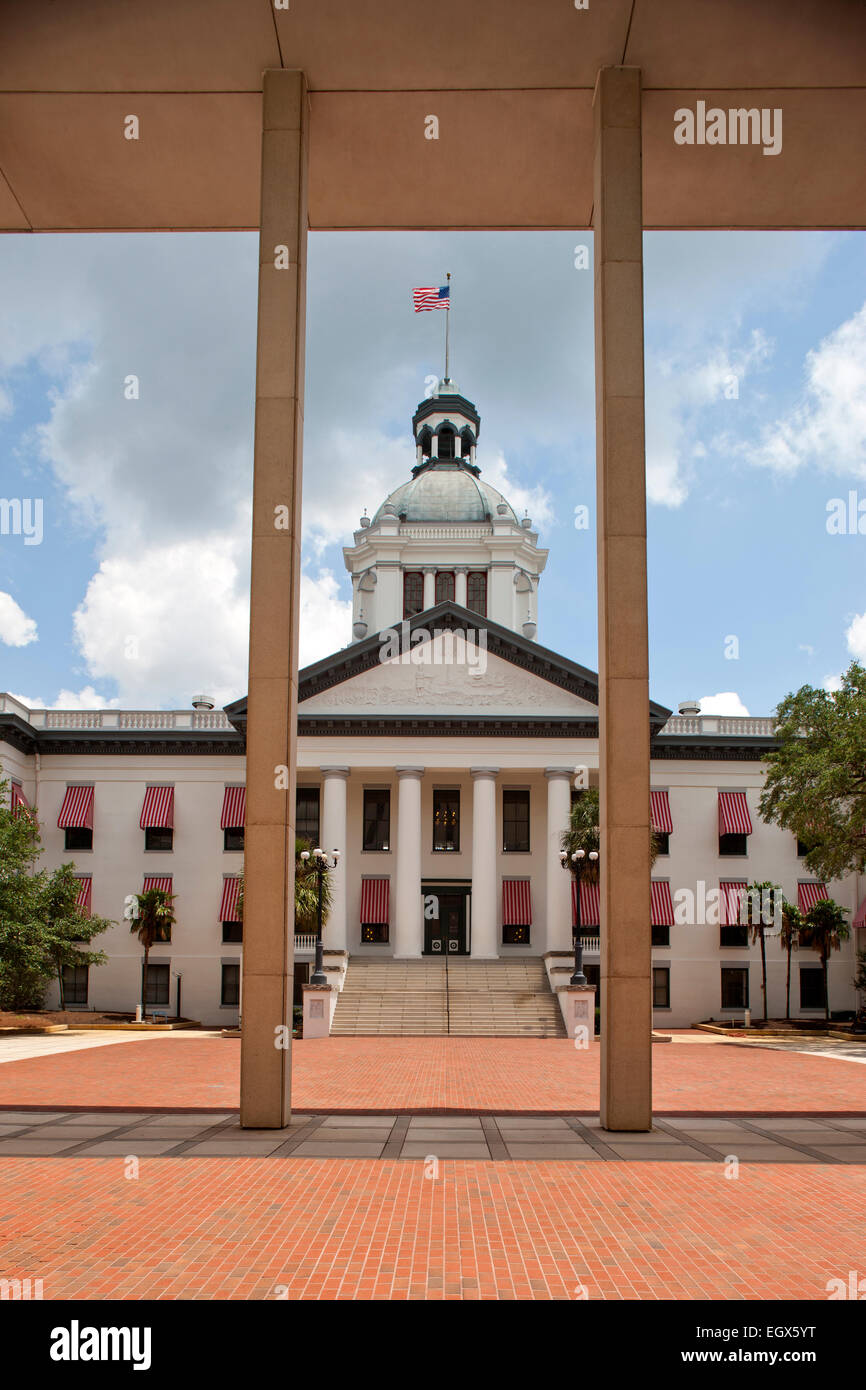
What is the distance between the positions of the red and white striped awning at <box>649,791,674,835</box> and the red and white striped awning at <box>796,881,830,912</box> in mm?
5634

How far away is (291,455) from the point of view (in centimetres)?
1313

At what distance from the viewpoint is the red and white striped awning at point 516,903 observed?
144ft

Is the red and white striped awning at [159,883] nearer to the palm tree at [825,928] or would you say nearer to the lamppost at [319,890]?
the lamppost at [319,890]

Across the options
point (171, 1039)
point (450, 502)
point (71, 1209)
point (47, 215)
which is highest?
point (450, 502)

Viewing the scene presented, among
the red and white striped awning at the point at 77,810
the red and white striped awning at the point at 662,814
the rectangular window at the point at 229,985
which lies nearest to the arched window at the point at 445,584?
the red and white striped awning at the point at 662,814

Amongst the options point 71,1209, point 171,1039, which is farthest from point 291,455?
point 171,1039

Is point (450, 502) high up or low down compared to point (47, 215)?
up

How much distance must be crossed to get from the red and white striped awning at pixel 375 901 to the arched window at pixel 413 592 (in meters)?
18.2

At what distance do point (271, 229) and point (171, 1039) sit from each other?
24546mm

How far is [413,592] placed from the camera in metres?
58.8

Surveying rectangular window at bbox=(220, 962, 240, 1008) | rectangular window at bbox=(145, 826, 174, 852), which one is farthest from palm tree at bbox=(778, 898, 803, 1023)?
rectangular window at bbox=(145, 826, 174, 852)
